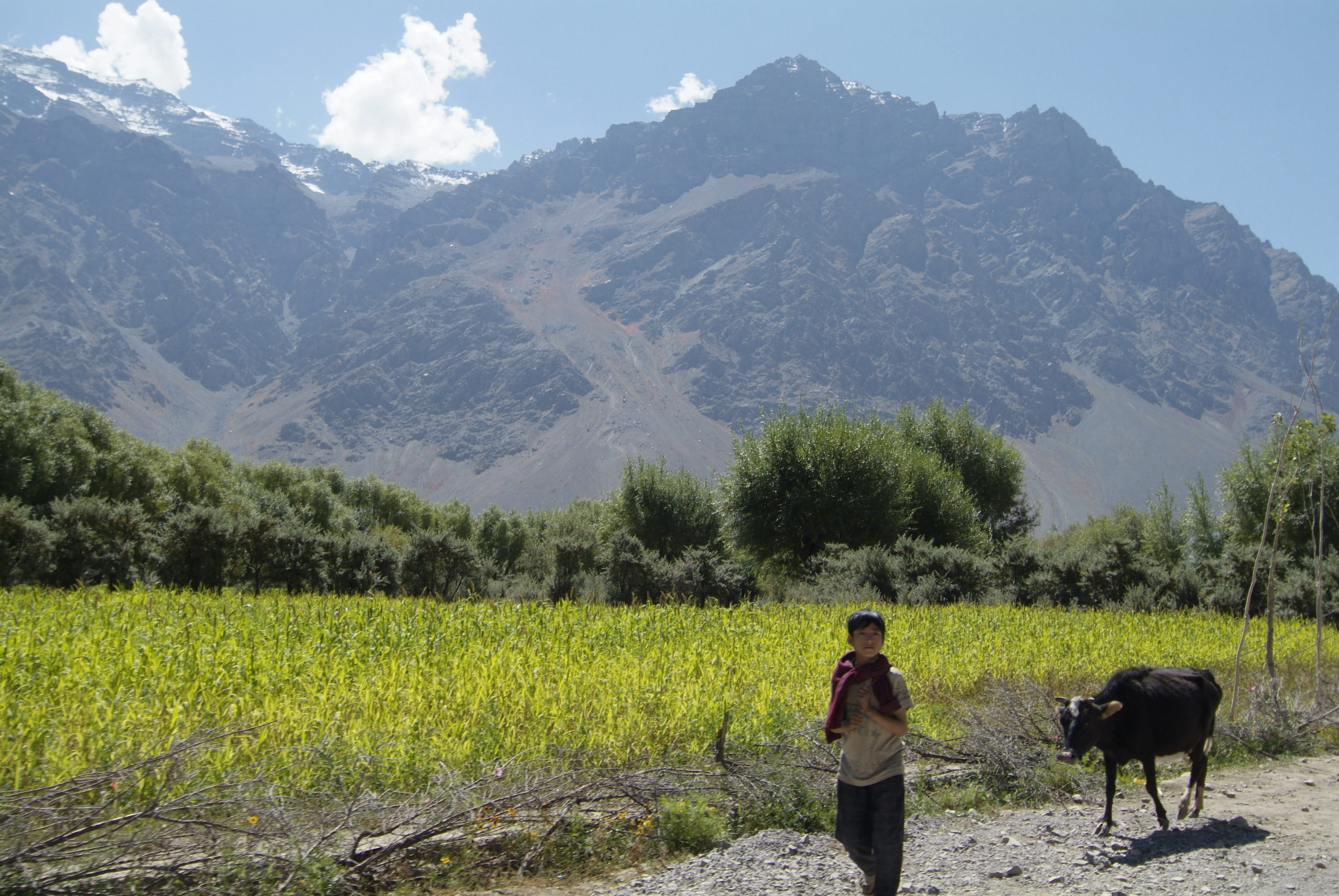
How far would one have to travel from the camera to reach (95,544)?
2089 centimetres

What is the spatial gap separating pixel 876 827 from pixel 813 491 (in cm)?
2961

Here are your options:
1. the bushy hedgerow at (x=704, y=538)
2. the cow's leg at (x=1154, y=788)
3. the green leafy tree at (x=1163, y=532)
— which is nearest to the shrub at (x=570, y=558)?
the bushy hedgerow at (x=704, y=538)

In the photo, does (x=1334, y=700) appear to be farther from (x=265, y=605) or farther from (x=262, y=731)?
(x=265, y=605)

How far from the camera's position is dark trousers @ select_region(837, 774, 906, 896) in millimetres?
→ 5012

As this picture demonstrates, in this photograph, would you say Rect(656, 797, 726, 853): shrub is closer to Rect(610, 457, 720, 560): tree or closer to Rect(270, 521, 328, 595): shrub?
Rect(270, 521, 328, 595): shrub

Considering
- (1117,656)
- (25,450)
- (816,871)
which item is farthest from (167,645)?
(25,450)

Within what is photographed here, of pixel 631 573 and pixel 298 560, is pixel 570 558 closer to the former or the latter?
pixel 631 573

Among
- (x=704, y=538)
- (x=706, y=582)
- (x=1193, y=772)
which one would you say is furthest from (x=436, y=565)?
(x=1193, y=772)

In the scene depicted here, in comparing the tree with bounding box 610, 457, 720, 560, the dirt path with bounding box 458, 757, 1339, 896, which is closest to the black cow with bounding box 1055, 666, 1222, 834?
the dirt path with bounding box 458, 757, 1339, 896

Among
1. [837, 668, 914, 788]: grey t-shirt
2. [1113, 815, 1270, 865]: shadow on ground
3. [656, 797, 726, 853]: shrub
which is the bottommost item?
[1113, 815, 1270, 865]: shadow on ground

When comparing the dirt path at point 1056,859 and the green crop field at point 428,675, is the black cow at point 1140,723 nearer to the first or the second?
the dirt path at point 1056,859

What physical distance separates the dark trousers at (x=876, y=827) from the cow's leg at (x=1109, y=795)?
11.2 feet

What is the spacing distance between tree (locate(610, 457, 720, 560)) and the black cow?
29.5 meters

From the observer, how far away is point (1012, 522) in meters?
54.3
